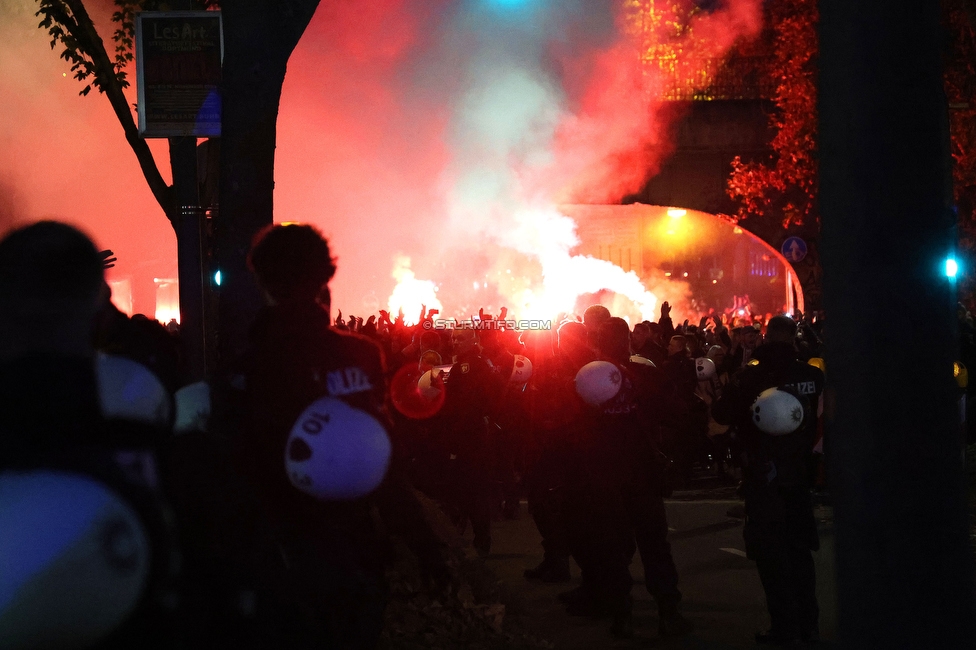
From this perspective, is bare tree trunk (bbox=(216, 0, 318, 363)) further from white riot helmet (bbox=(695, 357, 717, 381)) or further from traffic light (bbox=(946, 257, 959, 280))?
white riot helmet (bbox=(695, 357, 717, 381))

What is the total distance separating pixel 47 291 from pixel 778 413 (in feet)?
14.8

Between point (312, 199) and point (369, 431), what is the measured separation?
20.1 metres

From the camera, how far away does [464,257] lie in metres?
31.7

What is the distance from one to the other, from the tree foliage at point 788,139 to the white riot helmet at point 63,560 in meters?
18.1

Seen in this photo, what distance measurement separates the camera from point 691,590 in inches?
292

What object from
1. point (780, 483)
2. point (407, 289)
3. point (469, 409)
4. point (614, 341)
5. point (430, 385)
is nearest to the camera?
point (780, 483)

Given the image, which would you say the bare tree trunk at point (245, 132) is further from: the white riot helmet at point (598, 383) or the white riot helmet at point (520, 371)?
the white riot helmet at point (520, 371)

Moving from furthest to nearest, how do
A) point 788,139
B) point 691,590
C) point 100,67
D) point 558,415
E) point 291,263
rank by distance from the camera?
1. point 788,139
2. point 100,67
3. point 691,590
4. point 558,415
5. point 291,263

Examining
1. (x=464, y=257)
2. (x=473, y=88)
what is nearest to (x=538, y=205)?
(x=473, y=88)

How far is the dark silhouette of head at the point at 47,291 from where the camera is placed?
188 cm

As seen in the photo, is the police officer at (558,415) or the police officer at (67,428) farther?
the police officer at (558,415)

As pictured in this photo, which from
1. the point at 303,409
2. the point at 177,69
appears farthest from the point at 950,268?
the point at 177,69

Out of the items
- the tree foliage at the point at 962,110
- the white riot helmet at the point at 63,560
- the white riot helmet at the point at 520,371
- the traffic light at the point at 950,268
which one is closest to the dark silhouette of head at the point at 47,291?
the white riot helmet at the point at 63,560

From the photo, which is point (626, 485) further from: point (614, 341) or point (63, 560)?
point (63, 560)
